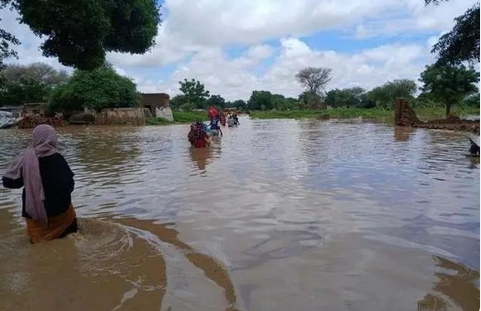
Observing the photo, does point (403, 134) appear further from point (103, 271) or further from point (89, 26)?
point (103, 271)

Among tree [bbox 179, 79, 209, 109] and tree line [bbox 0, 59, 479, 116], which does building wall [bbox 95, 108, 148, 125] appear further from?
tree [bbox 179, 79, 209, 109]

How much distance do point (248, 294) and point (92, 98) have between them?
39.7 m

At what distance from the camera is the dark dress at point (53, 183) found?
520 centimetres

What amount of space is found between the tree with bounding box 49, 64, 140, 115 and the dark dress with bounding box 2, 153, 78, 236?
3720 cm

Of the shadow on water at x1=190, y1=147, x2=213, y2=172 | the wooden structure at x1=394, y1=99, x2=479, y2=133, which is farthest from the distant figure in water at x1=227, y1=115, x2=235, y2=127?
the shadow on water at x1=190, y1=147, x2=213, y2=172

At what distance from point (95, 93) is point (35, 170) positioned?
124 feet

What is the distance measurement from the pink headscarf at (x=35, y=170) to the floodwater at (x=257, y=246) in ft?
1.35

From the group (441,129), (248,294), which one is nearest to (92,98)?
(441,129)

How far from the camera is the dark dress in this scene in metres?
5.20

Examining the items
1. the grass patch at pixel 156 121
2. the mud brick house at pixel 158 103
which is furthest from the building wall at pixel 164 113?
the grass patch at pixel 156 121

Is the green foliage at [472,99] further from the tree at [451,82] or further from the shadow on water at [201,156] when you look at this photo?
the shadow on water at [201,156]

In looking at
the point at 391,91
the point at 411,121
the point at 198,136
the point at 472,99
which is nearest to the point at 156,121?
the point at 411,121

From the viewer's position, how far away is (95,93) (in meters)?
41.1

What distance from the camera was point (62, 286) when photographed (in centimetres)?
412
